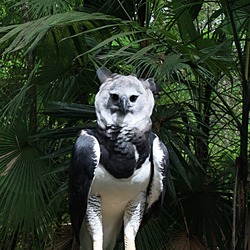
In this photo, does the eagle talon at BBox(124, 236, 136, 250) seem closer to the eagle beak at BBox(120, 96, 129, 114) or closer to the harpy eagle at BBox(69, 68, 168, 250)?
the harpy eagle at BBox(69, 68, 168, 250)

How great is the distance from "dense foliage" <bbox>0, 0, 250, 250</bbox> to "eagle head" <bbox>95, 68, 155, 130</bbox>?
320mm

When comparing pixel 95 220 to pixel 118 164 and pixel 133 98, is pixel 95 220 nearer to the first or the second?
pixel 118 164

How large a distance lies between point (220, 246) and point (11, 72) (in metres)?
1.09

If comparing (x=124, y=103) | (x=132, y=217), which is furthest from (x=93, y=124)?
(x=124, y=103)

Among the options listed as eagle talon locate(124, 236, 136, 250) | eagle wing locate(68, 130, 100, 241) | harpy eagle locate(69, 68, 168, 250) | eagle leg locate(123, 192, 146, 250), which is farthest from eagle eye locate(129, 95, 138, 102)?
eagle talon locate(124, 236, 136, 250)

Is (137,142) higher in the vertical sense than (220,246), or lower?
higher

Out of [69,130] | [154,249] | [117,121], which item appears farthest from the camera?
[154,249]

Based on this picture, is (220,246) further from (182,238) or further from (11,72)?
(11,72)

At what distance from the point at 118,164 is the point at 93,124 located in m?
0.53

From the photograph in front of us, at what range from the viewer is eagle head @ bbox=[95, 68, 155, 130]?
49.3 inches

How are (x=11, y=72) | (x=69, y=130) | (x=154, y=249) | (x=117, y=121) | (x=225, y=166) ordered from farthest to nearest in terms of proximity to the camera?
(x=11, y=72), (x=225, y=166), (x=154, y=249), (x=69, y=130), (x=117, y=121)

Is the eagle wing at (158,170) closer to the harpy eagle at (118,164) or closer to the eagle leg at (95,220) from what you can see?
the harpy eagle at (118,164)

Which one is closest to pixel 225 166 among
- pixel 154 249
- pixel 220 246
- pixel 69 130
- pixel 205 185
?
pixel 205 185

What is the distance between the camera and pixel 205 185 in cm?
204
